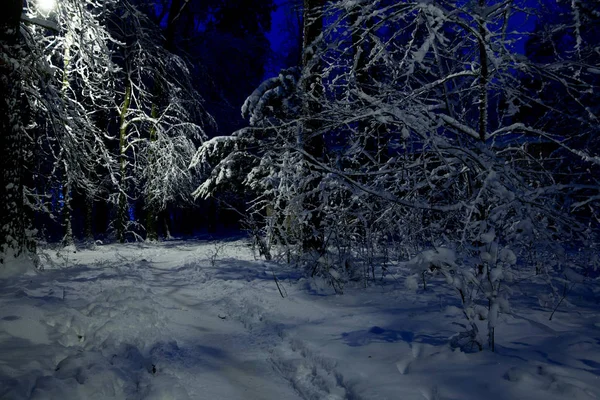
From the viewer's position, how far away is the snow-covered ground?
2.81 meters

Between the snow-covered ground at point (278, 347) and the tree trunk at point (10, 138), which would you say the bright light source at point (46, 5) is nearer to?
the tree trunk at point (10, 138)

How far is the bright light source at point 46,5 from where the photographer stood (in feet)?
24.0

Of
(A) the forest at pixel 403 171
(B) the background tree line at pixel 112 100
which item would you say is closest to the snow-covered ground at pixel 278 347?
(A) the forest at pixel 403 171

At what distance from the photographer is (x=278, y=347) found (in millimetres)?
4027

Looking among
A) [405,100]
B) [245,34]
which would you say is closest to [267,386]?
[405,100]

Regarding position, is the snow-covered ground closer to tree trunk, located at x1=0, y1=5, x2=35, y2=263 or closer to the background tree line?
tree trunk, located at x1=0, y1=5, x2=35, y2=263

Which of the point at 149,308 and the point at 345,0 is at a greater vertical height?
the point at 345,0

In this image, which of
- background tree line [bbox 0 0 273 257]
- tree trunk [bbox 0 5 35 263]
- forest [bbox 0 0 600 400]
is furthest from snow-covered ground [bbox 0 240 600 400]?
background tree line [bbox 0 0 273 257]

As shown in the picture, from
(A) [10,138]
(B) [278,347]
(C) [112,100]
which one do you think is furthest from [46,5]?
(B) [278,347]

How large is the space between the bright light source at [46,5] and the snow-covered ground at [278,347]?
5.12 meters

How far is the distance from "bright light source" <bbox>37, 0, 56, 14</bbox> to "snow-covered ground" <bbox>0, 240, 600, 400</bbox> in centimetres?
512

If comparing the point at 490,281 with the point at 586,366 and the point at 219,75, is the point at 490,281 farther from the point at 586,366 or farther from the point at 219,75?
the point at 219,75

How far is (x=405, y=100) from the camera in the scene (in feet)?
11.9

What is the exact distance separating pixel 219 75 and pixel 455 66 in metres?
19.8
